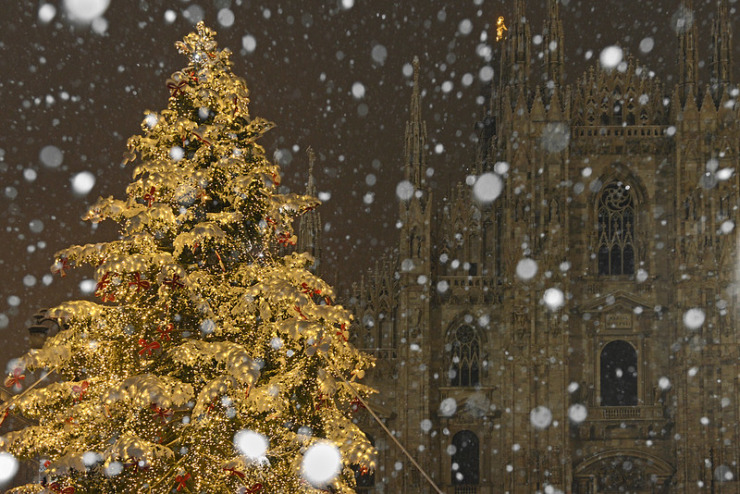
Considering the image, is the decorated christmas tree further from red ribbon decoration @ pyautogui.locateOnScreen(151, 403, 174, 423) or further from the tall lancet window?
the tall lancet window

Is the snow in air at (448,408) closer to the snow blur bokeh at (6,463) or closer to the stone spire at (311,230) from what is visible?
the stone spire at (311,230)

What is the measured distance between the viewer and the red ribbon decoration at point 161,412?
27.8 ft

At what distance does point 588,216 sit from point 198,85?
65.1 ft

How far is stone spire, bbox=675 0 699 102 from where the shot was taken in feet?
87.1

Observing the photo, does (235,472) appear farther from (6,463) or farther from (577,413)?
(577,413)

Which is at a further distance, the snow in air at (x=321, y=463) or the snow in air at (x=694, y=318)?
the snow in air at (x=694, y=318)

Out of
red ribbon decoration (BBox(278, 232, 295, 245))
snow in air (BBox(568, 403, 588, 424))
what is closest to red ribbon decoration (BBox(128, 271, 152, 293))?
red ribbon decoration (BBox(278, 232, 295, 245))

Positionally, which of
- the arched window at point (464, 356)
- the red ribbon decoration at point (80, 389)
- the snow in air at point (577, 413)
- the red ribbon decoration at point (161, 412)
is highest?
the arched window at point (464, 356)

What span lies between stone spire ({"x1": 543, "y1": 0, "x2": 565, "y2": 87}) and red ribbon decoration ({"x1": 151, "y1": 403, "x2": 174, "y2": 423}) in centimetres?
2123

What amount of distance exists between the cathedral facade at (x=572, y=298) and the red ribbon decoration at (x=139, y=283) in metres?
17.0

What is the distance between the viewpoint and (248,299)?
8.72 m

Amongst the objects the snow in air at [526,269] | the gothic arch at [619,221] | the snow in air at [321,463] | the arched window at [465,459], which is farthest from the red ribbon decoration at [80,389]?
the gothic arch at [619,221]

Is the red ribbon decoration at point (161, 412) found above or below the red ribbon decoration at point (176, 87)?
below

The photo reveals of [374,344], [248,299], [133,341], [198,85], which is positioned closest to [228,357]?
[248,299]
